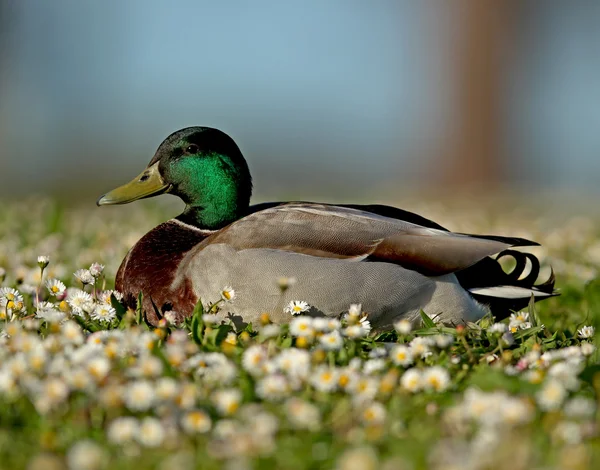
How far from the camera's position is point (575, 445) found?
2.47m

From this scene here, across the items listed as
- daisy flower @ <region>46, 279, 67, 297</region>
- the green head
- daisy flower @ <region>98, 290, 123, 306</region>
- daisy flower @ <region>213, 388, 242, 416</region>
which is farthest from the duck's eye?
daisy flower @ <region>213, 388, 242, 416</region>

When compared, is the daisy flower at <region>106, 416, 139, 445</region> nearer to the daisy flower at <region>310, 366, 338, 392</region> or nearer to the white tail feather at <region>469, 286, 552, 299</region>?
the daisy flower at <region>310, 366, 338, 392</region>

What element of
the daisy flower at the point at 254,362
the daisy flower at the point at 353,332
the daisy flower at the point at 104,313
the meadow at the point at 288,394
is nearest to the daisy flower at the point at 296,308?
the meadow at the point at 288,394

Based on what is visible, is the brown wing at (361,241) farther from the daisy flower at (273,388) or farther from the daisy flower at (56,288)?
the daisy flower at (273,388)

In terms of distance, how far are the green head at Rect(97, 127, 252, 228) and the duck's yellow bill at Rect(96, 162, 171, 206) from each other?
0.07 ft

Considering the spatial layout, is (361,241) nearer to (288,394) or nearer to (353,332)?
(353,332)

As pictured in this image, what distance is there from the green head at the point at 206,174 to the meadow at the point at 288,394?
753 millimetres

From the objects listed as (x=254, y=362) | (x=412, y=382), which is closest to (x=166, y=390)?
(x=254, y=362)

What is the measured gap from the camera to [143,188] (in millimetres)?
4891

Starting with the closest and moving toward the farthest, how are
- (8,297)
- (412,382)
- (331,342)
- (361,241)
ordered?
(412,382), (331,342), (8,297), (361,241)

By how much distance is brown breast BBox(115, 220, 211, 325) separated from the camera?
13.7ft

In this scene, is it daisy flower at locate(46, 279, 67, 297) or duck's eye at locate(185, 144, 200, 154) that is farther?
duck's eye at locate(185, 144, 200, 154)

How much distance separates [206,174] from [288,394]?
212cm

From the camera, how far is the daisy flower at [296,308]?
3.93 metres
